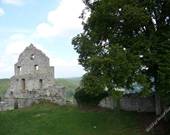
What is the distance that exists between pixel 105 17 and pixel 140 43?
3428 millimetres

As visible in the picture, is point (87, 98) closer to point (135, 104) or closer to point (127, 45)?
point (135, 104)

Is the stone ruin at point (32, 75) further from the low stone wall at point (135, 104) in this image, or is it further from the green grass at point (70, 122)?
the green grass at point (70, 122)

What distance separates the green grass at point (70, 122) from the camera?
35406 mm

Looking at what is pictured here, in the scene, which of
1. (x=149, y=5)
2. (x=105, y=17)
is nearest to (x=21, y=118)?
(x=105, y=17)

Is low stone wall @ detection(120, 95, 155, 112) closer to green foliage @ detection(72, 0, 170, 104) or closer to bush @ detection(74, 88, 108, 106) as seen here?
bush @ detection(74, 88, 108, 106)

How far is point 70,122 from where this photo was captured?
1496 inches

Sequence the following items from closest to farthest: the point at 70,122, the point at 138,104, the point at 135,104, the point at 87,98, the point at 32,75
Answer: the point at 70,122
the point at 138,104
the point at 135,104
the point at 87,98
the point at 32,75

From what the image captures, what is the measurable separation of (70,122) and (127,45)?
334 inches

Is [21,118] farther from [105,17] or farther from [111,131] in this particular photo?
[105,17]

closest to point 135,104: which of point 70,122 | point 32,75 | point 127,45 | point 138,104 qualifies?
point 138,104

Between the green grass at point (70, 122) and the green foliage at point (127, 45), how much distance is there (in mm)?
4206

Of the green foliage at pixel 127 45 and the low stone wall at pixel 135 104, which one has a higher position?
the green foliage at pixel 127 45

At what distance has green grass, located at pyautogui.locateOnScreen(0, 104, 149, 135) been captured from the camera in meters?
35.4

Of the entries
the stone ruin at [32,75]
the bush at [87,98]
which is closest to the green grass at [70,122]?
the bush at [87,98]
